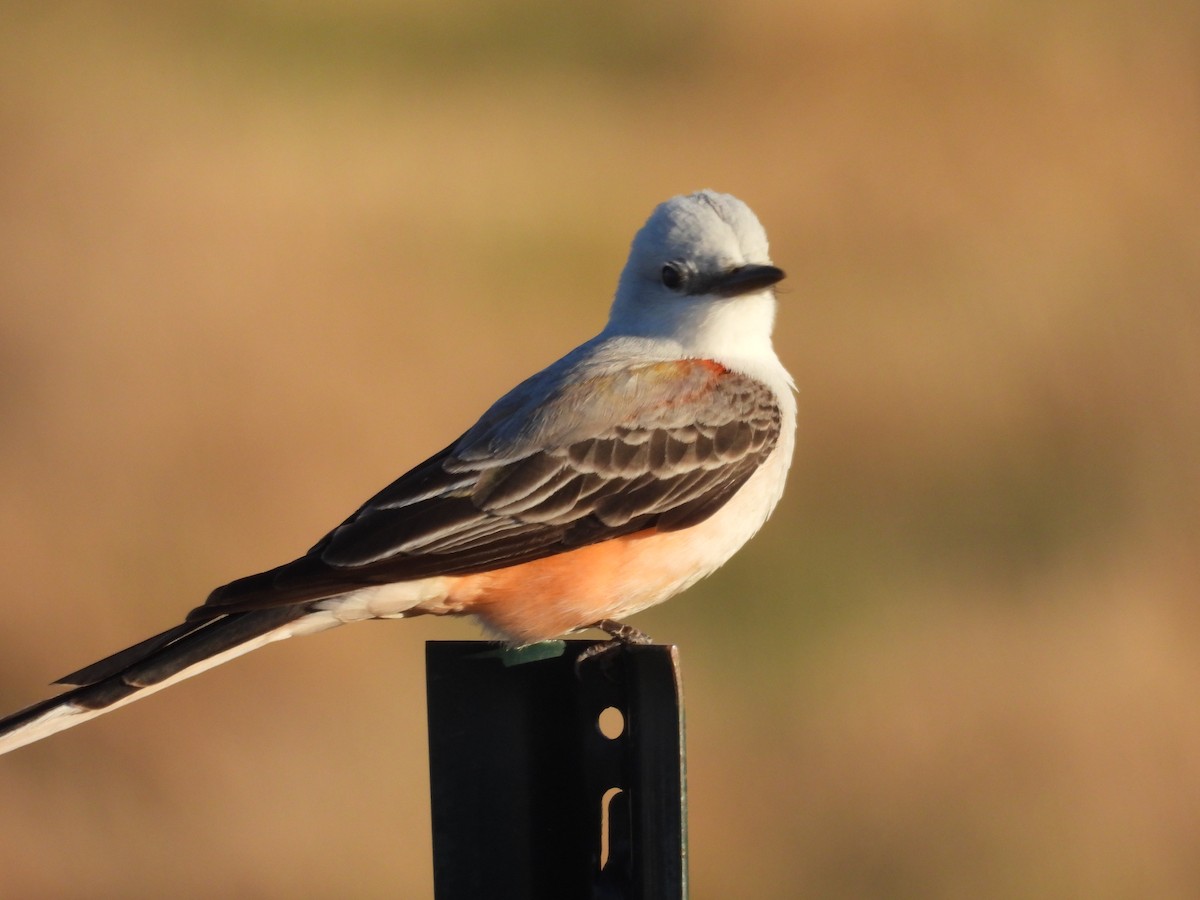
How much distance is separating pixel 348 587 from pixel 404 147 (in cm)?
1072

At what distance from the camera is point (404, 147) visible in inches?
590

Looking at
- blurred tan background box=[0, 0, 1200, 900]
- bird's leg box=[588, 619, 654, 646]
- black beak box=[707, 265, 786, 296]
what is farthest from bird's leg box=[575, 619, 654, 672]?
blurred tan background box=[0, 0, 1200, 900]

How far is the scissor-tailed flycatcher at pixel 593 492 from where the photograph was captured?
Answer: 4.88 m

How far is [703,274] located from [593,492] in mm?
1074

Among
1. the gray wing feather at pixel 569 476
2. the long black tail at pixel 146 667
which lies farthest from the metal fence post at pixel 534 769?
the gray wing feather at pixel 569 476

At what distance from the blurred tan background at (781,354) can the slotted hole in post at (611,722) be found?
5609 mm

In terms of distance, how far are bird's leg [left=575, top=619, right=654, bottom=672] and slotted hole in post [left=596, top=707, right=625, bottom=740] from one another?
165 millimetres

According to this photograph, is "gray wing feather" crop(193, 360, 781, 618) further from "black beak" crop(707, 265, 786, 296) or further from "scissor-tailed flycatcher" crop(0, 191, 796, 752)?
"black beak" crop(707, 265, 786, 296)

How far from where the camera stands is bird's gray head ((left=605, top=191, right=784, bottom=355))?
6004mm

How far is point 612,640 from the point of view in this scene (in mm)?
4852

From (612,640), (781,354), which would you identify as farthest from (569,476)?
(781,354)

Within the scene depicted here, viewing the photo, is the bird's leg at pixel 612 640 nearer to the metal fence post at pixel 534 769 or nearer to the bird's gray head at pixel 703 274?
the metal fence post at pixel 534 769

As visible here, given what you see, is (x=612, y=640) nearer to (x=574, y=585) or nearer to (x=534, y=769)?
(x=574, y=585)

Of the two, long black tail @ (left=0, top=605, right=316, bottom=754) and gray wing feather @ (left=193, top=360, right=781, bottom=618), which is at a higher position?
gray wing feather @ (left=193, top=360, right=781, bottom=618)
